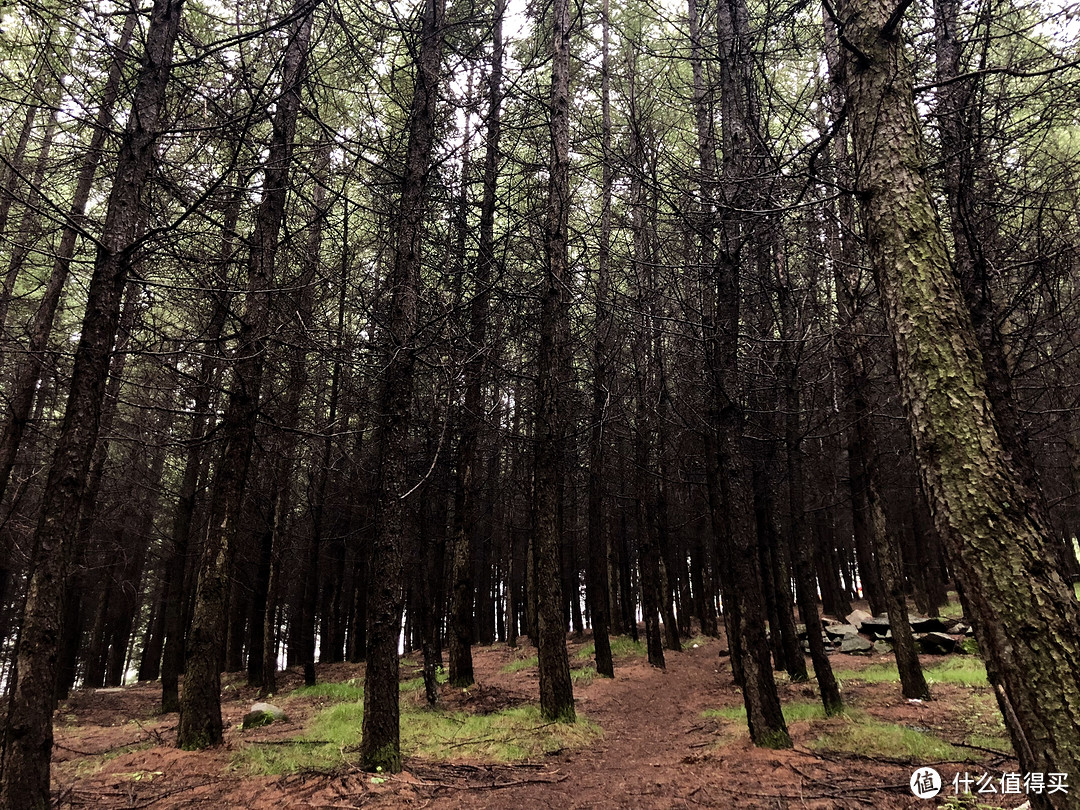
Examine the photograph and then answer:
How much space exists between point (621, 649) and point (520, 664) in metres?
3.38

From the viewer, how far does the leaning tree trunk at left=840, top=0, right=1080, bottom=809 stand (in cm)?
252

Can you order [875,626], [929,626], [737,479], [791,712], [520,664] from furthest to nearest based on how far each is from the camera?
[875,626], [520,664], [929,626], [791,712], [737,479]

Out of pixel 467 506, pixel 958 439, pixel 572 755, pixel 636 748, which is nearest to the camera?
pixel 958 439

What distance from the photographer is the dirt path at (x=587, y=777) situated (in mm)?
4801

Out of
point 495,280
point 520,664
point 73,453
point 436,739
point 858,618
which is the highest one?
point 495,280

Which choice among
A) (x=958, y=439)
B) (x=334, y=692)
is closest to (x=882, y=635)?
(x=334, y=692)

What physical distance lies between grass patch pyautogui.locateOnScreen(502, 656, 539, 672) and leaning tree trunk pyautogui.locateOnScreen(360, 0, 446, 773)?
336 inches

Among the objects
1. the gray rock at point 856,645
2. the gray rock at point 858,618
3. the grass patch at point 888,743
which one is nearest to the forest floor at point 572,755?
the grass patch at point 888,743

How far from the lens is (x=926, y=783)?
4.58 m

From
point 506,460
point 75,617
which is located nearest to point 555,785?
point 75,617

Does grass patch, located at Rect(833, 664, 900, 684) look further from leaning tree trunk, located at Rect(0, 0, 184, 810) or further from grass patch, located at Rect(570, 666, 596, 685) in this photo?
leaning tree trunk, located at Rect(0, 0, 184, 810)

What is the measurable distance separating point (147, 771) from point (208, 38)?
10.5 metres

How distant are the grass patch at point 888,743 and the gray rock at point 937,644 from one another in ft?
27.5

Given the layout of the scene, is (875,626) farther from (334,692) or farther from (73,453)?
(73,453)
